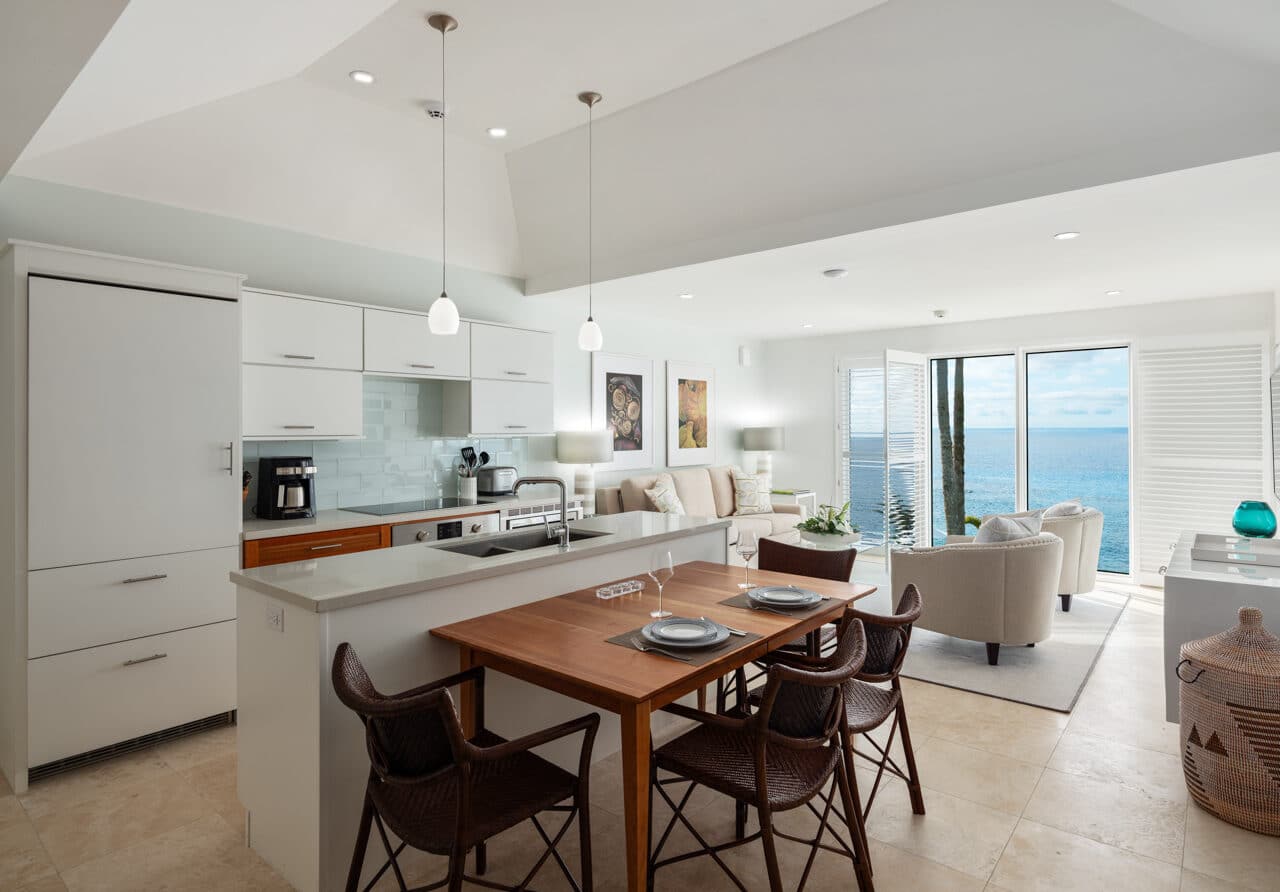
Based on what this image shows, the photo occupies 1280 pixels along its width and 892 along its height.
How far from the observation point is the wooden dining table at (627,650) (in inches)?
67.4

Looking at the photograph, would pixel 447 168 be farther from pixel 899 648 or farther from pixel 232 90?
pixel 899 648

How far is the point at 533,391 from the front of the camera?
16.8ft

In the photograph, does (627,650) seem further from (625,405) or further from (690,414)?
(690,414)

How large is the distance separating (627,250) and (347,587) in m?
3.27

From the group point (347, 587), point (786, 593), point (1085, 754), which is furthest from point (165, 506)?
point (1085, 754)

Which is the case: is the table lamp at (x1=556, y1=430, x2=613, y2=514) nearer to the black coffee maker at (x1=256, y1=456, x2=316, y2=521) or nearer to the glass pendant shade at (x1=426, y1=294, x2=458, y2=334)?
the black coffee maker at (x1=256, y1=456, x2=316, y2=521)

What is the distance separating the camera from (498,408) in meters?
4.86

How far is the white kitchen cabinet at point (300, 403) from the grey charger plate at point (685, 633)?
2.51 metres

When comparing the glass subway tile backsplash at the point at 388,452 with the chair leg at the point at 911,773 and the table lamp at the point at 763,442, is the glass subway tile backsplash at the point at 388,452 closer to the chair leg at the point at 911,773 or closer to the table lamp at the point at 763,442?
the chair leg at the point at 911,773

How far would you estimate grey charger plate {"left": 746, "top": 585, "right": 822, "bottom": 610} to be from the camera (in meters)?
2.43

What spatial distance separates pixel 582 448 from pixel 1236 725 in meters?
4.13

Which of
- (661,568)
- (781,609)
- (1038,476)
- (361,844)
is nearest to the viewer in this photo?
(361,844)

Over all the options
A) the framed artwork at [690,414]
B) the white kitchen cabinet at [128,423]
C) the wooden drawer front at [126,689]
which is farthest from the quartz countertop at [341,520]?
the framed artwork at [690,414]

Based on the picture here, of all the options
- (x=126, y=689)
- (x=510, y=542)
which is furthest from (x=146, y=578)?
(x=510, y=542)
